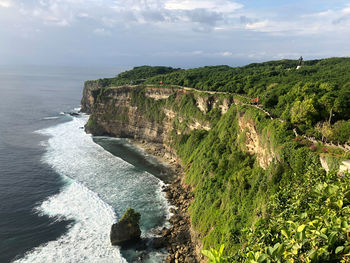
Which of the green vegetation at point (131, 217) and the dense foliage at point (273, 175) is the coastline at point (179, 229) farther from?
the green vegetation at point (131, 217)

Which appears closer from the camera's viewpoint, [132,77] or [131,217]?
[131,217]

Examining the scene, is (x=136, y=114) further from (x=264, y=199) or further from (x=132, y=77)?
(x=264, y=199)

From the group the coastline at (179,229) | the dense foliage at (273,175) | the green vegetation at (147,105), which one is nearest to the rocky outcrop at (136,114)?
the green vegetation at (147,105)

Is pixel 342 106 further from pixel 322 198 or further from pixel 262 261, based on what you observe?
pixel 262 261

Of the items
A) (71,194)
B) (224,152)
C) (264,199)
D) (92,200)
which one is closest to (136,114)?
(71,194)

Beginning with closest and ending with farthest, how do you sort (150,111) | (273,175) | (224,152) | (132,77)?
1. (273,175)
2. (224,152)
3. (150,111)
4. (132,77)

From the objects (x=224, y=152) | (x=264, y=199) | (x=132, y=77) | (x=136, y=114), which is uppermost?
(x=132, y=77)

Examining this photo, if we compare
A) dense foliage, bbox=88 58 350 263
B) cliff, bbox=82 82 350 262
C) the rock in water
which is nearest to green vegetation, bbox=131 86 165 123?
cliff, bbox=82 82 350 262
